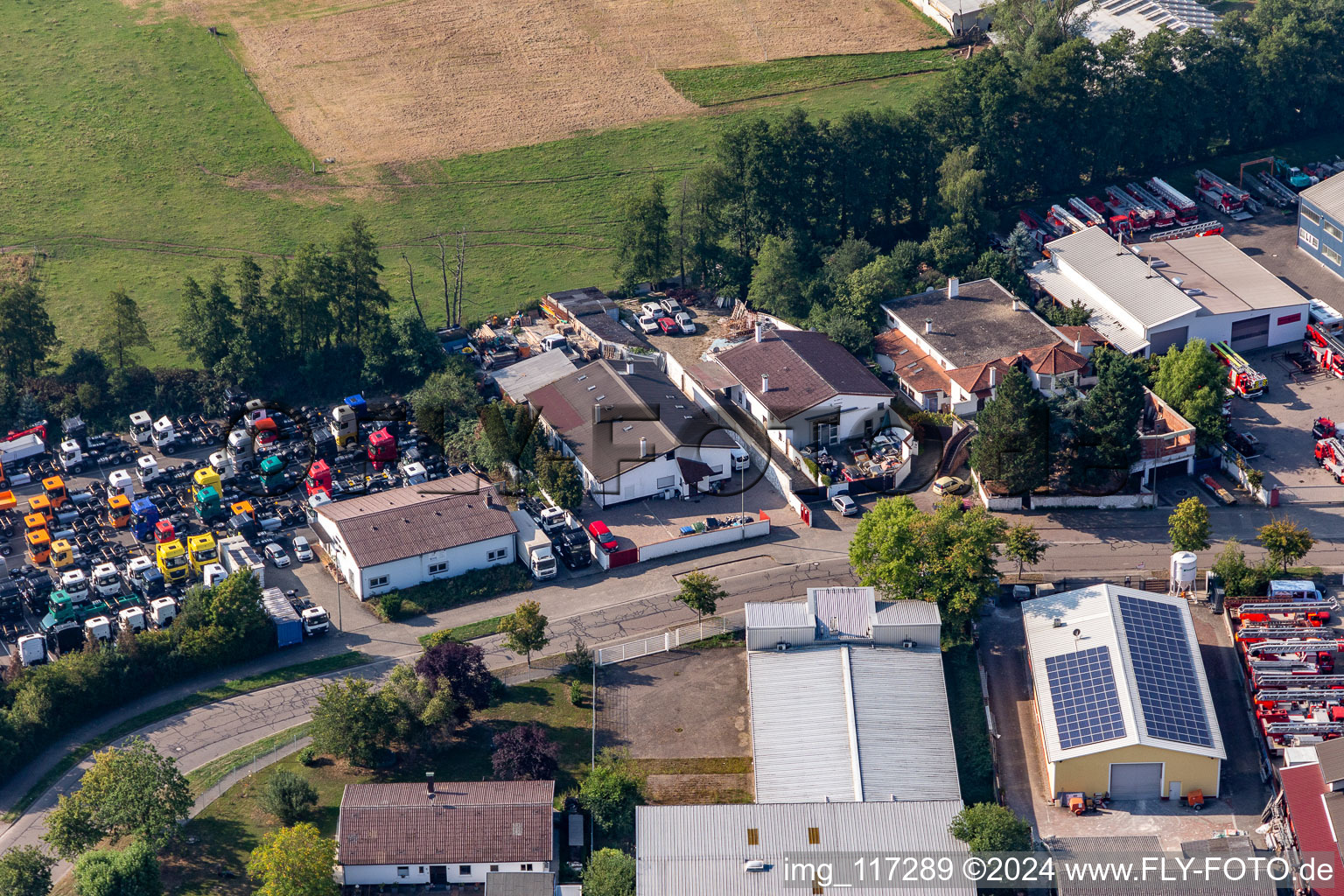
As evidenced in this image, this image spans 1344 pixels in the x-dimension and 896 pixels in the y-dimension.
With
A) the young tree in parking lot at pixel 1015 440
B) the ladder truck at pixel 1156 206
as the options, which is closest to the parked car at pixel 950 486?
the young tree in parking lot at pixel 1015 440

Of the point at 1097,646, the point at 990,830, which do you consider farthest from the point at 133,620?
the point at 1097,646

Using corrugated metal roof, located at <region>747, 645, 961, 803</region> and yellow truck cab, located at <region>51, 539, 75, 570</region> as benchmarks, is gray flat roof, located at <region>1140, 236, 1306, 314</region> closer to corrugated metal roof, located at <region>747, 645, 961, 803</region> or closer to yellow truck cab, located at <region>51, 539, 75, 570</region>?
corrugated metal roof, located at <region>747, 645, 961, 803</region>

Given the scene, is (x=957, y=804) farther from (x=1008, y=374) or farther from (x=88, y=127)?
(x=88, y=127)

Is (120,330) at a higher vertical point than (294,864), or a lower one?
lower

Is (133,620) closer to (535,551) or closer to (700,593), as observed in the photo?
(535,551)

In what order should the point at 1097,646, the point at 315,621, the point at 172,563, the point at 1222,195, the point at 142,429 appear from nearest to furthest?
the point at 1097,646 → the point at 315,621 → the point at 172,563 → the point at 142,429 → the point at 1222,195

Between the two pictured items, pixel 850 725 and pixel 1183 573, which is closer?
pixel 850 725
